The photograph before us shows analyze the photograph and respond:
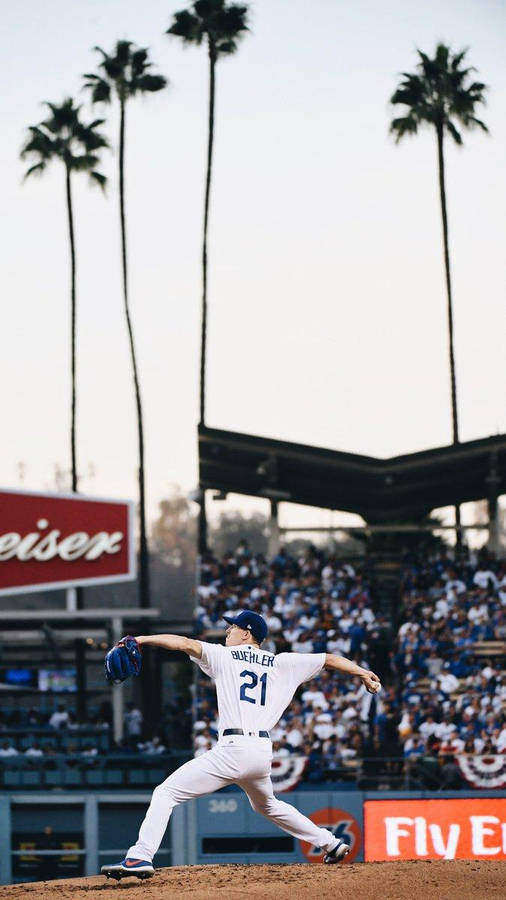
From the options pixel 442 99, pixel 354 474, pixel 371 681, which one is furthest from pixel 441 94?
pixel 371 681

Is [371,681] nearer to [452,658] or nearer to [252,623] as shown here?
[252,623]

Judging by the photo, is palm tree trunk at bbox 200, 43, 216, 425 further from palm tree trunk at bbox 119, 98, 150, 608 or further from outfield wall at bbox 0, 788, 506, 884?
outfield wall at bbox 0, 788, 506, 884

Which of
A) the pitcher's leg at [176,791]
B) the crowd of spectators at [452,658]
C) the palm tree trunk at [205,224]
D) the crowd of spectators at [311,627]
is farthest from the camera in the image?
the palm tree trunk at [205,224]

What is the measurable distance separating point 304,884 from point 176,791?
3.94 ft

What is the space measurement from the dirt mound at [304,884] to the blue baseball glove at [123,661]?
155 cm

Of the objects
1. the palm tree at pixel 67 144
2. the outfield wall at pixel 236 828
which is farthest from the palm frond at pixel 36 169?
the outfield wall at pixel 236 828

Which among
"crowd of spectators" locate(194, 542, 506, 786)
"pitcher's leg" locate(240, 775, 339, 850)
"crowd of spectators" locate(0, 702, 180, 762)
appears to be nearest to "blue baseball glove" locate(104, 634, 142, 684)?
"pitcher's leg" locate(240, 775, 339, 850)

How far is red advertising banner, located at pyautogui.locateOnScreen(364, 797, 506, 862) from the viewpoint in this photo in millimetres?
20766

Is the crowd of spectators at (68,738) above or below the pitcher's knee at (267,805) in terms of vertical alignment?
below

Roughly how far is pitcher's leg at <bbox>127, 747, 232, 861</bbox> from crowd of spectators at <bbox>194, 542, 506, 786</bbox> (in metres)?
13.3

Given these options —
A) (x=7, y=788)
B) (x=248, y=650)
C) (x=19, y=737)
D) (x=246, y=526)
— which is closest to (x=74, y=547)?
(x=19, y=737)

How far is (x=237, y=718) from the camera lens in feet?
34.3

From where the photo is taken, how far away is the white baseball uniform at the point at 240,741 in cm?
1032

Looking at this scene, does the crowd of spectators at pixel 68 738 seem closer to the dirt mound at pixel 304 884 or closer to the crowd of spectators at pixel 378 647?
the crowd of spectators at pixel 378 647
